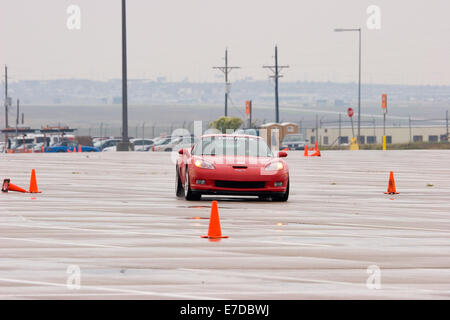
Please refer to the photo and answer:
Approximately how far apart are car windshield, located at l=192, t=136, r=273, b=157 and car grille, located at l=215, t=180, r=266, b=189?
3.46 ft

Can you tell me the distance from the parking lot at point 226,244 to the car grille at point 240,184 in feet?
1.57

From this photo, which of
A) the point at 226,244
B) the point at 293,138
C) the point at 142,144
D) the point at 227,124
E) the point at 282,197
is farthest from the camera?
the point at 227,124

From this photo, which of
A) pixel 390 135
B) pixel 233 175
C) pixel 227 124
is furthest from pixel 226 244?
pixel 390 135

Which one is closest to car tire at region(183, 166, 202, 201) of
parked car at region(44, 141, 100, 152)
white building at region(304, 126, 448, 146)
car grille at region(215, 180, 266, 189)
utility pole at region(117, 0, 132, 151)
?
car grille at region(215, 180, 266, 189)

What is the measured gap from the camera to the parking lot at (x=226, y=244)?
9289 mm

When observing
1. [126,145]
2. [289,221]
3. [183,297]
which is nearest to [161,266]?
[183,297]

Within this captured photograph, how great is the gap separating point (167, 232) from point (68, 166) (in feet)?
71.1

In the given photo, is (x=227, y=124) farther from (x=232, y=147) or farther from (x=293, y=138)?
(x=232, y=147)

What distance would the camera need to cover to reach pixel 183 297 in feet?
28.6

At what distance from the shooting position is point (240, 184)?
1941cm

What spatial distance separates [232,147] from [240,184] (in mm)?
1422

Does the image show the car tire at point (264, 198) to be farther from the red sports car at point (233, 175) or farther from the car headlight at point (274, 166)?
the car headlight at point (274, 166)

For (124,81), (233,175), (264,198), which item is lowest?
(264,198)

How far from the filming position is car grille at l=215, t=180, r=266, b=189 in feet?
63.5
